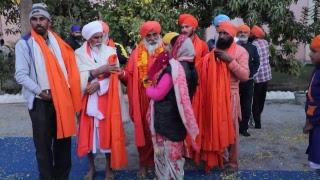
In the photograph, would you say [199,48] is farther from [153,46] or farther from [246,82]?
[246,82]

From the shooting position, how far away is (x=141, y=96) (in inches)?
194

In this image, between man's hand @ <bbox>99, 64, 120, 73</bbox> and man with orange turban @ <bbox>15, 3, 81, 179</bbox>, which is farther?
man's hand @ <bbox>99, 64, 120, 73</bbox>

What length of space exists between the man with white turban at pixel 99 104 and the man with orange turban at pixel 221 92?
0.96 m

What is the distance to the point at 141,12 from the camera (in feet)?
31.1

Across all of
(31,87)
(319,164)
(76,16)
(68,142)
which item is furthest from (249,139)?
(76,16)

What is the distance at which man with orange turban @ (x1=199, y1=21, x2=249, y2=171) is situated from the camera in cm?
488

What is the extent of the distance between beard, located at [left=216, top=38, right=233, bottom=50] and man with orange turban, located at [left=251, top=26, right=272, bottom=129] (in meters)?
2.28

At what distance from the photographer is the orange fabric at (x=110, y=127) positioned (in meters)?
4.74

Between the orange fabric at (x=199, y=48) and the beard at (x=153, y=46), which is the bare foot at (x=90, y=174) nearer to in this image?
the beard at (x=153, y=46)

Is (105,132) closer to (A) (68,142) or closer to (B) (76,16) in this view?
(A) (68,142)

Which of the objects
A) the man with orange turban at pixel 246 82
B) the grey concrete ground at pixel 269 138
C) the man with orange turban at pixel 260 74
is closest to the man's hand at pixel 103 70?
the grey concrete ground at pixel 269 138

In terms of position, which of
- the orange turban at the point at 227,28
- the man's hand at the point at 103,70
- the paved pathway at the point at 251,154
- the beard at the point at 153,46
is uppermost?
the orange turban at the point at 227,28

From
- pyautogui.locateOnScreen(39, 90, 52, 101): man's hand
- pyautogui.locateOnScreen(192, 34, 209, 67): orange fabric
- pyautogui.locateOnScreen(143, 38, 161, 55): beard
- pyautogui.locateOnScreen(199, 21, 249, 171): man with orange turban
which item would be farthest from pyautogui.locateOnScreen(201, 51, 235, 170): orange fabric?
pyautogui.locateOnScreen(39, 90, 52, 101): man's hand

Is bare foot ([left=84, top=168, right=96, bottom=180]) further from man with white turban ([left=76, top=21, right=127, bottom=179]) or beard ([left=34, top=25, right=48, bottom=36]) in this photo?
beard ([left=34, top=25, right=48, bottom=36])
